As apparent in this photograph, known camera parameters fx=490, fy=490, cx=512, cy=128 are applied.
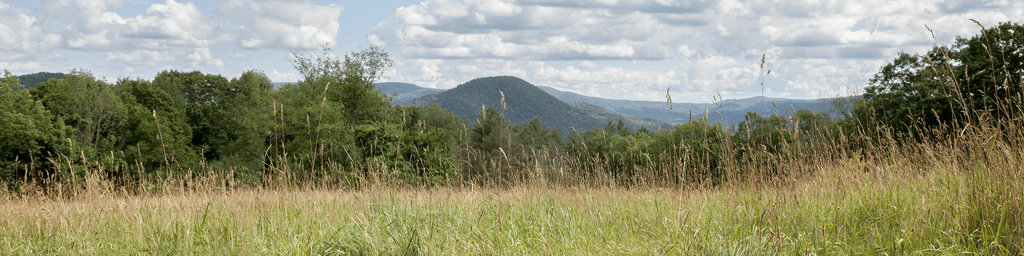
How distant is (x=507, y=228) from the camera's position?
11.5 feet

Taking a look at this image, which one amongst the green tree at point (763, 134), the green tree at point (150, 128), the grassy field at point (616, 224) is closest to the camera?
the grassy field at point (616, 224)

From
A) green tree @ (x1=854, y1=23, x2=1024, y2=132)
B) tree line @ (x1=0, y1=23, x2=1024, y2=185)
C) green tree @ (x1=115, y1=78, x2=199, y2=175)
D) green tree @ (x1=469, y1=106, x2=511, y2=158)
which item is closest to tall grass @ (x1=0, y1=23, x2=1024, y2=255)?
green tree @ (x1=469, y1=106, x2=511, y2=158)

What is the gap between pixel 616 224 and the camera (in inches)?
137

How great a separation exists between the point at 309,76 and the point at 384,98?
543 centimetres

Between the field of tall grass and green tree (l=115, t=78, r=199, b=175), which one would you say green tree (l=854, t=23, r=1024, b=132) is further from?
green tree (l=115, t=78, r=199, b=175)

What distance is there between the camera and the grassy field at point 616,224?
2.65 meters

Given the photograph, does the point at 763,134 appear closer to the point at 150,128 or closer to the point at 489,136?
the point at 150,128

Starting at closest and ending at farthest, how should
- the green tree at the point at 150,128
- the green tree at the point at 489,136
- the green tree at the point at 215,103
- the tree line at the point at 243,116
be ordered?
the green tree at the point at 489,136
the tree line at the point at 243,116
the green tree at the point at 150,128
the green tree at the point at 215,103

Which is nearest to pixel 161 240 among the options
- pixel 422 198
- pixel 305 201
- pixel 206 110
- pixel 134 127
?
pixel 305 201

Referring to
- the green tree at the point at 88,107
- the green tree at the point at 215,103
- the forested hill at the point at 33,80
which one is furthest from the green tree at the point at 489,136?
the forested hill at the point at 33,80

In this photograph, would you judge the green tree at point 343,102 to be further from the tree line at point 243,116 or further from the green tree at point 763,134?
the green tree at point 763,134

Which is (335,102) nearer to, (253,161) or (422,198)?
(253,161)

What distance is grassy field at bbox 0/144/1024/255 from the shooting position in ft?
8.71

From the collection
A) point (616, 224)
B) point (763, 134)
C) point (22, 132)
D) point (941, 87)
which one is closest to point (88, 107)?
point (22, 132)
